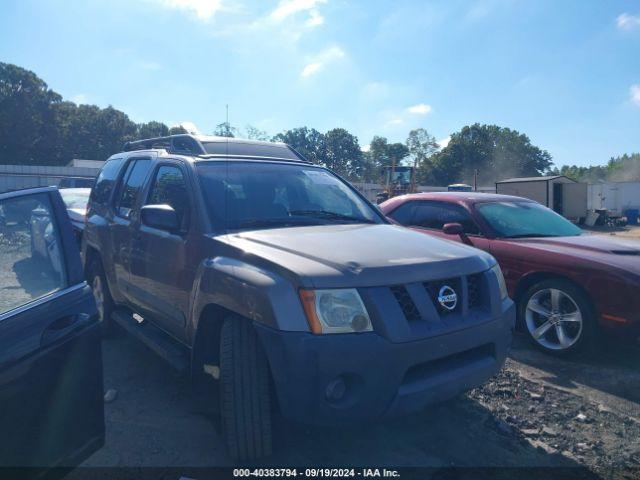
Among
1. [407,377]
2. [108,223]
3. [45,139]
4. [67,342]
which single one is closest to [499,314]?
[407,377]

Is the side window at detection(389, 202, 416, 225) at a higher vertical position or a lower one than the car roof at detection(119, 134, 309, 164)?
lower

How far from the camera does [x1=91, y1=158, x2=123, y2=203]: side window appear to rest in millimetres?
4867

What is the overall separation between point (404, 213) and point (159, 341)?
3.94m

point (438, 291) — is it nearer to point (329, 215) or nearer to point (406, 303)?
point (406, 303)

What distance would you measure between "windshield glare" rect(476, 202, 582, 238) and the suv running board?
3714 mm

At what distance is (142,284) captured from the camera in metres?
3.82

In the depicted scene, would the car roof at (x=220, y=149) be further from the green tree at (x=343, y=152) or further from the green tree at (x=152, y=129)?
the green tree at (x=152, y=129)

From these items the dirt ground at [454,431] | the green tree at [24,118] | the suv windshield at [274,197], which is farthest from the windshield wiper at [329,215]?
the green tree at [24,118]

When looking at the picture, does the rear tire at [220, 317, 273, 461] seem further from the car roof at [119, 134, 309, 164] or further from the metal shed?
the metal shed

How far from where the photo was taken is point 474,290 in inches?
114

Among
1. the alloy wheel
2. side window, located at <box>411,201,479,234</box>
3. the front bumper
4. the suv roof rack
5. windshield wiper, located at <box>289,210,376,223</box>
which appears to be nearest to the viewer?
the front bumper

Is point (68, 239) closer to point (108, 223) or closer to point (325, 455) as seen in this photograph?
point (325, 455)

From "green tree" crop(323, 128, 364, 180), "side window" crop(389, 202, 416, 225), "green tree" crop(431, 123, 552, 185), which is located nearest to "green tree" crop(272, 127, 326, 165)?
"green tree" crop(323, 128, 364, 180)

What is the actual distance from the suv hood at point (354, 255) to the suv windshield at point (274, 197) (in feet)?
0.81
